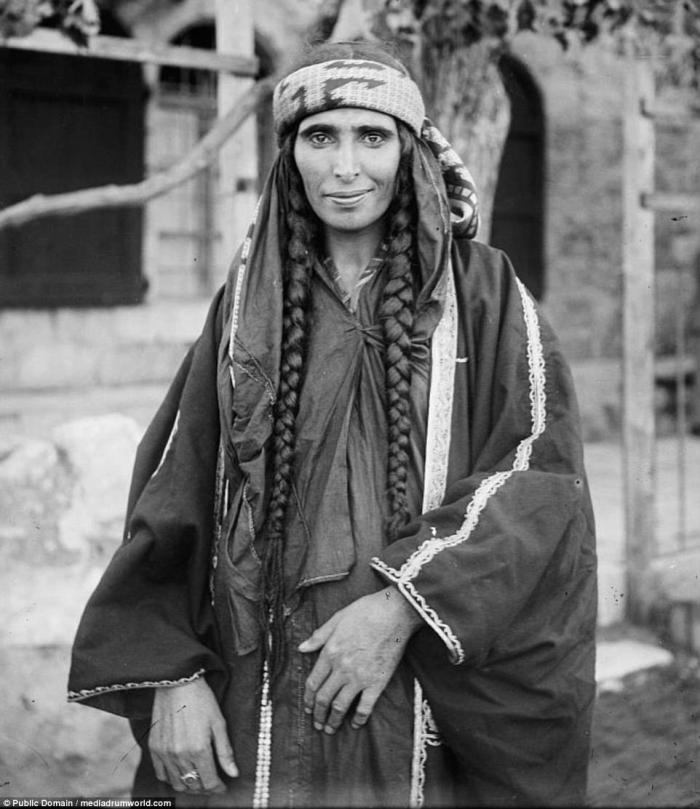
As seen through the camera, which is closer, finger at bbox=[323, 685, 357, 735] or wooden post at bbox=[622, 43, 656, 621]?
finger at bbox=[323, 685, 357, 735]

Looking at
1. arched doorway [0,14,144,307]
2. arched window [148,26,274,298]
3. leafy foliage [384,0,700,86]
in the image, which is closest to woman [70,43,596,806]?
leafy foliage [384,0,700,86]

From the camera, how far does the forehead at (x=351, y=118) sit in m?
1.89

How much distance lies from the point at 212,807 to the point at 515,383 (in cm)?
94

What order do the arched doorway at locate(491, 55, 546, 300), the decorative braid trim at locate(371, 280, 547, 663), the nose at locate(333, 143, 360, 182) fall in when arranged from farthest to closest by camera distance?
the arched doorway at locate(491, 55, 546, 300), the nose at locate(333, 143, 360, 182), the decorative braid trim at locate(371, 280, 547, 663)

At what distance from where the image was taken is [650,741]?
162 inches

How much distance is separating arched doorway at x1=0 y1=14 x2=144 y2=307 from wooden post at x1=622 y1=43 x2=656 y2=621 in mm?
3717

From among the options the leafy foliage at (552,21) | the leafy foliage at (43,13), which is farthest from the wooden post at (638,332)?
the leafy foliage at (43,13)

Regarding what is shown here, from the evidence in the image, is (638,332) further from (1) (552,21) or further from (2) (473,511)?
(2) (473,511)

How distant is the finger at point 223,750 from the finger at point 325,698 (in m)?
0.18

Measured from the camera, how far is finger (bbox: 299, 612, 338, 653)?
1.86 metres

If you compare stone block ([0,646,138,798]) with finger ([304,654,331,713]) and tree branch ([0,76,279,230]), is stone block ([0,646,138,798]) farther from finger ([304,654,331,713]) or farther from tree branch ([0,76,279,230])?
finger ([304,654,331,713])

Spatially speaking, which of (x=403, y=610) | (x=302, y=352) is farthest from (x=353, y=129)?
(x=403, y=610)

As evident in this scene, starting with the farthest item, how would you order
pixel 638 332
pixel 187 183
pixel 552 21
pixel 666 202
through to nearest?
Answer: 1. pixel 187 183
2. pixel 638 332
3. pixel 666 202
4. pixel 552 21

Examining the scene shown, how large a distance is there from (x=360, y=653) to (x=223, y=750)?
0.34 metres
